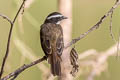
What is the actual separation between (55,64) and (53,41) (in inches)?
8.9

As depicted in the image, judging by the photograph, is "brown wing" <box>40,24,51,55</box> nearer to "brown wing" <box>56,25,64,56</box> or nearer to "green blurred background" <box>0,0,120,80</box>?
"brown wing" <box>56,25,64,56</box>

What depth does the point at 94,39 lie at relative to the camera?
5957 mm

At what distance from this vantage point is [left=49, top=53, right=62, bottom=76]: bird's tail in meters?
3.00

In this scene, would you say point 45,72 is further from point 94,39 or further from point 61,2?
point 94,39

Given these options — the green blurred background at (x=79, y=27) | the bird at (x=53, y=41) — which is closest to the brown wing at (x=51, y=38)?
the bird at (x=53, y=41)

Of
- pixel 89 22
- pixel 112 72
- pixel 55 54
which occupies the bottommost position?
pixel 112 72

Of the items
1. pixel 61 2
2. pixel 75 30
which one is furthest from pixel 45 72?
pixel 75 30

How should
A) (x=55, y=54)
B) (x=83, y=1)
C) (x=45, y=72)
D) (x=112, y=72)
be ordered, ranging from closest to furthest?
1. (x=55, y=54)
2. (x=45, y=72)
3. (x=112, y=72)
4. (x=83, y=1)

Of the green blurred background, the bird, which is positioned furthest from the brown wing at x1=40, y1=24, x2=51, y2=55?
the green blurred background

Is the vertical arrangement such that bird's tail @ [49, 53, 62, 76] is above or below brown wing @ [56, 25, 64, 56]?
below

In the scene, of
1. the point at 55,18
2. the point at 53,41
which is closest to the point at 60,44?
the point at 53,41

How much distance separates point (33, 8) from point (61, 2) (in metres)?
2.39

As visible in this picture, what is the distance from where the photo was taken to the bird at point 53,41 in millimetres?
3078

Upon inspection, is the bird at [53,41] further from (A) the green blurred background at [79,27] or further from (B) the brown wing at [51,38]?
(A) the green blurred background at [79,27]
